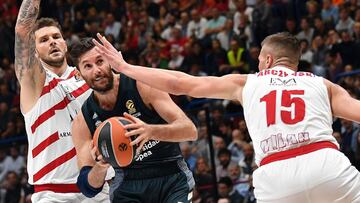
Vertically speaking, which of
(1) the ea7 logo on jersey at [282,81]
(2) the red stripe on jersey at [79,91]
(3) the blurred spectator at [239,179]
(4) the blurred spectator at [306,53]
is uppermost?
(1) the ea7 logo on jersey at [282,81]

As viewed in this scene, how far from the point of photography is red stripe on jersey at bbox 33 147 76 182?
838 cm

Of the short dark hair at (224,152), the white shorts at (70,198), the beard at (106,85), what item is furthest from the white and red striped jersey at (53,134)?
the short dark hair at (224,152)

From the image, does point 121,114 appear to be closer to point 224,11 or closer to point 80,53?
point 80,53

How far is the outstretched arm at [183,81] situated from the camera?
660 cm

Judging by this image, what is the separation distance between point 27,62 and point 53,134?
76 centimetres

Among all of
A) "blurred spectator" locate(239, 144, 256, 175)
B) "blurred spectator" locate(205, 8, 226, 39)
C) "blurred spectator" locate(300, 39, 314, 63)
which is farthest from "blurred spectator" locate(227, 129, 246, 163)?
"blurred spectator" locate(205, 8, 226, 39)

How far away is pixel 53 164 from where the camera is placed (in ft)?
27.5

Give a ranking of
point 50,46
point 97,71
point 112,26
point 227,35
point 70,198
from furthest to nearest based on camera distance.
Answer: point 112,26 < point 227,35 < point 50,46 < point 70,198 < point 97,71

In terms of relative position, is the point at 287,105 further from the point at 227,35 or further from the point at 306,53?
the point at 227,35

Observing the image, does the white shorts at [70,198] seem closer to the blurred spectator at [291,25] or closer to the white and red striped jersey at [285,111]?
the white and red striped jersey at [285,111]

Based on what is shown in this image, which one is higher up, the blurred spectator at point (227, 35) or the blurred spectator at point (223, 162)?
the blurred spectator at point (227, 35)

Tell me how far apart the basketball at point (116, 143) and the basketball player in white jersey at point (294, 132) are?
79 centimetres

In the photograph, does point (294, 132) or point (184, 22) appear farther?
point (184, 22)

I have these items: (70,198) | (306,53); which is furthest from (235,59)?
(70,198)
